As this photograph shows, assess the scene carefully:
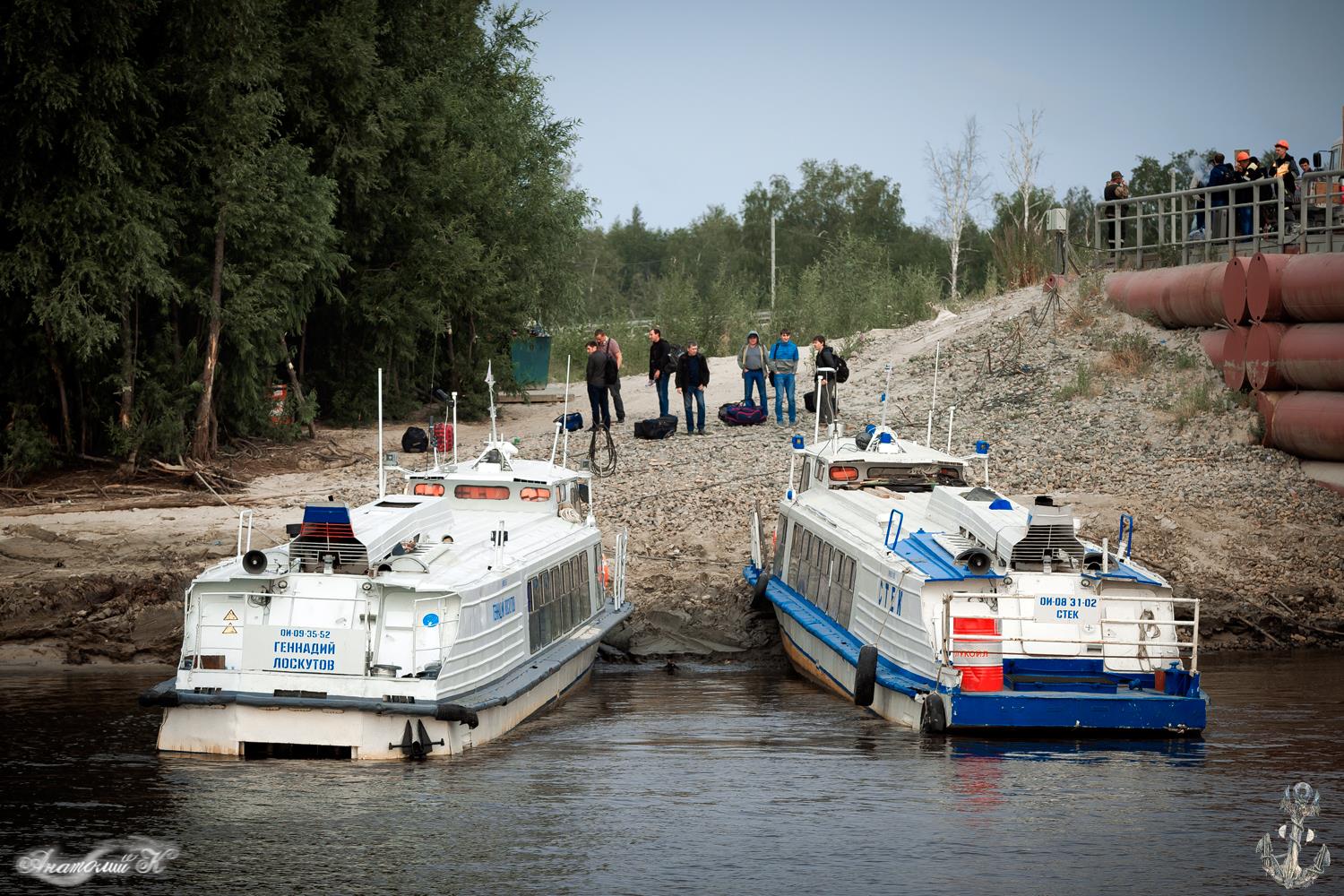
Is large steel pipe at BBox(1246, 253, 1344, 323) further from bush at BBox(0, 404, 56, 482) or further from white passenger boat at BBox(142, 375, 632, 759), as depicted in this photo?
bush at BBox(0, 404, 56, 482)

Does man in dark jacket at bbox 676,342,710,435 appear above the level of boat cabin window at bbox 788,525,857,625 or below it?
above

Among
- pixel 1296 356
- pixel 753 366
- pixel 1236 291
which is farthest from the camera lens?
pixel 753 366

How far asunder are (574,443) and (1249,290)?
42.6 ft

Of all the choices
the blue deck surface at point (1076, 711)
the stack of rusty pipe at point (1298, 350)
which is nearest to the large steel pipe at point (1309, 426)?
the stack of rusty pipe at point (1298, 350)

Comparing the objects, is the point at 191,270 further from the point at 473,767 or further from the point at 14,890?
the point at 14,890

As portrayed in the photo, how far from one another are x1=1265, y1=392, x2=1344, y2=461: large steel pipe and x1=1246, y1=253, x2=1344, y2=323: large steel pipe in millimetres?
1402

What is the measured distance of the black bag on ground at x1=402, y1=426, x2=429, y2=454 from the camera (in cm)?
3034

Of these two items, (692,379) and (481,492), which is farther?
(692,379)

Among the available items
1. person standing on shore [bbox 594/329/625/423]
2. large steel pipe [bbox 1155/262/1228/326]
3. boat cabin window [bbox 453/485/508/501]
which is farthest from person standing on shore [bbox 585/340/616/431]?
large steel pipe [bbox 1155/262/1228/326]

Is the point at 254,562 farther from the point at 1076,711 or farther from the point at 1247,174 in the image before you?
the point at 1247,174

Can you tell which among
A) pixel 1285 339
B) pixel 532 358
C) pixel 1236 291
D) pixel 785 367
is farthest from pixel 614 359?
pixel 1285 339

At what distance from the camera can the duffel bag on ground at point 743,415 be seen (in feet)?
102

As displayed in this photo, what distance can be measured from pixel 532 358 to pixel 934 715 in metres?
26.0

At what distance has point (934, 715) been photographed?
1470 centimetres
